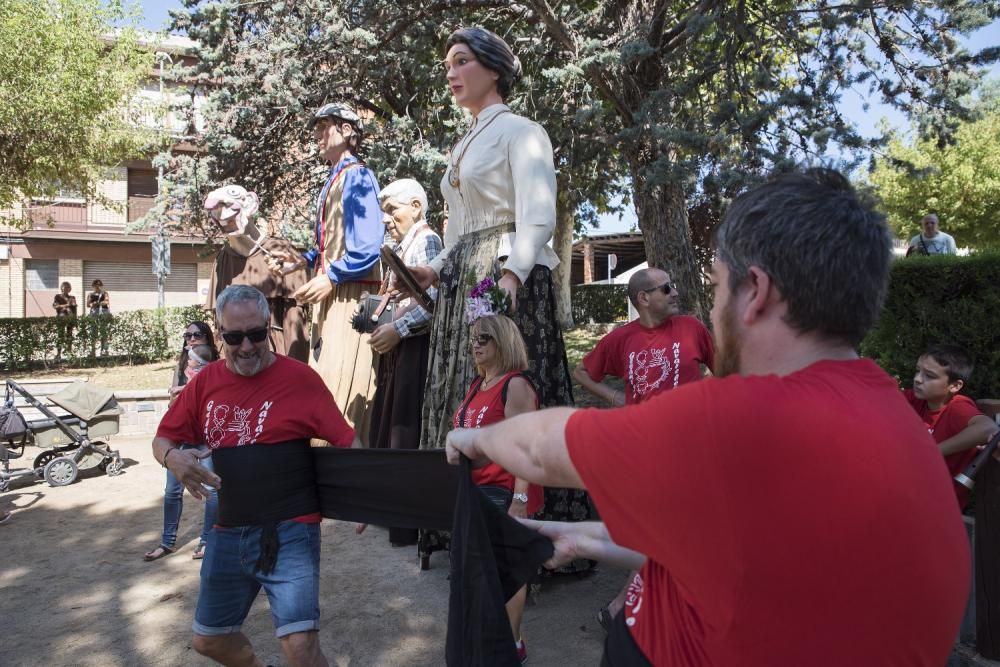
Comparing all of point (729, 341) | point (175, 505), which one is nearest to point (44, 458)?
point (175, 505)

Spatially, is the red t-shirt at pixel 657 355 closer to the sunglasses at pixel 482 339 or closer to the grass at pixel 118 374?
the sunglasses at pixel 482 339

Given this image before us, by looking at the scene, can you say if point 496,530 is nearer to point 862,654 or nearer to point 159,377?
point 862,654

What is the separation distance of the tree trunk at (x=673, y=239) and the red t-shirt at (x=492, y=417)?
600 cm

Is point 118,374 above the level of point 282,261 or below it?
below

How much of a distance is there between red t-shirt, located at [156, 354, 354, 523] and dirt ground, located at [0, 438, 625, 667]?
1208 mm

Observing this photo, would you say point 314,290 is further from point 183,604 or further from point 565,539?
point 565,539

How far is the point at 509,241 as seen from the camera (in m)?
3.79

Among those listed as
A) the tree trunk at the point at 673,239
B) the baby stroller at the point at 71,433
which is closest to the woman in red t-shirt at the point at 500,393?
the tree trunk at the point at 673,239

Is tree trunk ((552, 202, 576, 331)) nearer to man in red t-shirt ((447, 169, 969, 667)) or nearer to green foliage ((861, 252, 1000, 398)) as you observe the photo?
green foliage ((861, 252, 1000, 398))

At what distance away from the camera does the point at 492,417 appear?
3.56 metres

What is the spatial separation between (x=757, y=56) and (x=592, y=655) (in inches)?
266

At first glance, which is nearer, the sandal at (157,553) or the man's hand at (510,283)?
the man's hand at (510,283)

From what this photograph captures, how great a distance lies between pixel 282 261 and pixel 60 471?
4.86 meters

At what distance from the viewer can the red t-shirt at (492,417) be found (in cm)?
357
